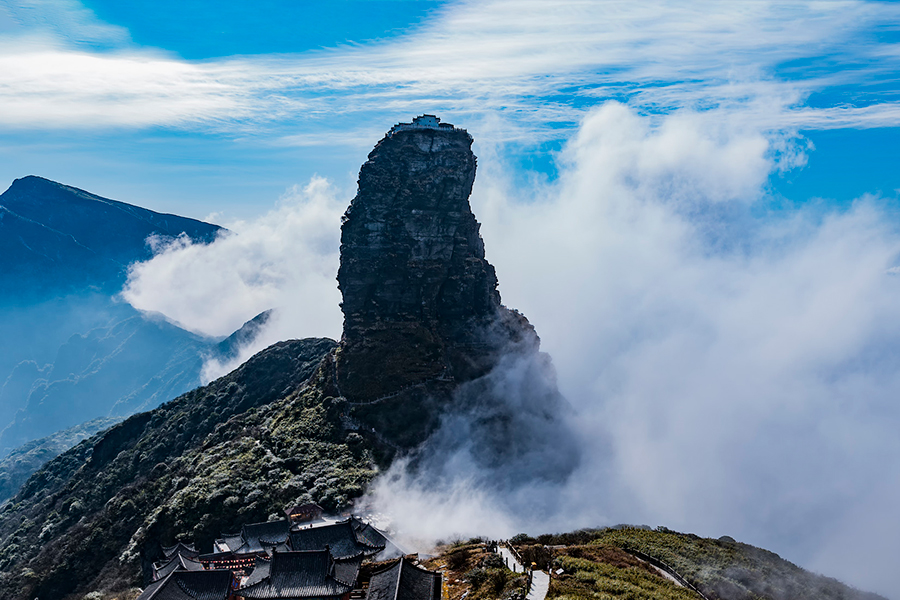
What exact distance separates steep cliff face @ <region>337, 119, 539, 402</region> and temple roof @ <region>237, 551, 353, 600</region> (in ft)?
201

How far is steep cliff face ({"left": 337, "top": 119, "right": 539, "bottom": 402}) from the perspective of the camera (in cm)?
12312

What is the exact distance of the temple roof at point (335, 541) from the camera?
70.8m

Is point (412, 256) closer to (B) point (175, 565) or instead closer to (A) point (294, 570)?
(B) point (175, 565)

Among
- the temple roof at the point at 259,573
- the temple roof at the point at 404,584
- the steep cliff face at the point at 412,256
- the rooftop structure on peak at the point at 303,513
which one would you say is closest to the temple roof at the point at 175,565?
the temple roof at the point at 259,573

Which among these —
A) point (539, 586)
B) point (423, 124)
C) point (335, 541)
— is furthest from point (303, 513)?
point (423, 124)

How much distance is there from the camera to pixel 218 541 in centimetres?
8619

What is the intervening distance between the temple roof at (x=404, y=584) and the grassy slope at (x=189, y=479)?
3827 centimetres

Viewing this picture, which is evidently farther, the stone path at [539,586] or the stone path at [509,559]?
the stone path at [509,559]

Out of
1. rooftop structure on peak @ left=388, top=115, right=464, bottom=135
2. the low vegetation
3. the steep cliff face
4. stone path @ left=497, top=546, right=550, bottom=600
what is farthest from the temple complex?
rooftop structure on peak @ left=388, top=115, right=464, bottom=135

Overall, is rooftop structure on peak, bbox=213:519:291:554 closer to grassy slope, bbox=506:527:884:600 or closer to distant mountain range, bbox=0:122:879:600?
distant mountain range, bbox=0:122:879:600

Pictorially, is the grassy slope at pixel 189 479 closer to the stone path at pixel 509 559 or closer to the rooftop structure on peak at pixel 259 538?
the rooftop structure on peak at pixel 259 538

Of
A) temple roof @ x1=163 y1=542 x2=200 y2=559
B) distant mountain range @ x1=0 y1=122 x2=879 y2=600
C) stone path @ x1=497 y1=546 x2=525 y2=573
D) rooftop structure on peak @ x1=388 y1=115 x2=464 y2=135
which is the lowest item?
temple roof @ x1=163 y1=542 x2=200 y2=559

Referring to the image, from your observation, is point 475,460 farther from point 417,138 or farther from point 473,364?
point 417,138

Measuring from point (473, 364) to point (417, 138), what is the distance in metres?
42.8
